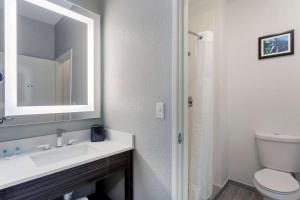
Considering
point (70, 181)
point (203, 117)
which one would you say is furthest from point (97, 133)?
point (203, 117)

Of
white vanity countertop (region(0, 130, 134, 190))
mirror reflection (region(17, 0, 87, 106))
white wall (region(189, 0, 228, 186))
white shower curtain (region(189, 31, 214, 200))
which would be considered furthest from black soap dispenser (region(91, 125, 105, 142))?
white wall (region(189, 0, 228, 186))

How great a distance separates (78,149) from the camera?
4.89ft

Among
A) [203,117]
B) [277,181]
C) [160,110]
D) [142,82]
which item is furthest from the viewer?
[203,117]

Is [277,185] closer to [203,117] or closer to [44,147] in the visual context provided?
[203,117]

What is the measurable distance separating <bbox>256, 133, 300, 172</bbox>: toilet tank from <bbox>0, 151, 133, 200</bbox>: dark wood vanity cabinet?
155cm

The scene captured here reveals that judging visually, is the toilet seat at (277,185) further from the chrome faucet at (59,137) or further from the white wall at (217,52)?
the chrome faucet at (59,137)

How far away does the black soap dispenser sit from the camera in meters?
1.61

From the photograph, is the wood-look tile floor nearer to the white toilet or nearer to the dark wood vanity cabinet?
the white toilet

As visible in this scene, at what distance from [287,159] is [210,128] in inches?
34.3

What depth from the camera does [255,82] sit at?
2.09 metres

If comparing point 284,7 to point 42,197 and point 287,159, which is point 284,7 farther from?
point 42,197

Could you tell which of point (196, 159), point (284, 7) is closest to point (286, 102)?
point (284, 7)

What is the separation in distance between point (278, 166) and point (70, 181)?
2068mm

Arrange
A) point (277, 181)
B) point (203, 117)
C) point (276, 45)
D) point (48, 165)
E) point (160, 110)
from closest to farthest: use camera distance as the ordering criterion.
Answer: point (48, 165), point (160, 110), point (277, 181), point (203, 117), point (276, 45)
